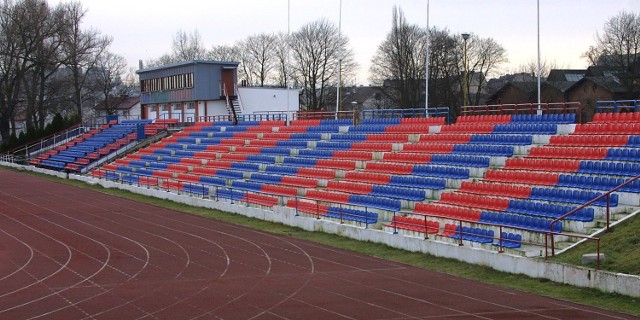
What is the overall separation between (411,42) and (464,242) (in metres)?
49.1

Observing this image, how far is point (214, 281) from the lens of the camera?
638 inches

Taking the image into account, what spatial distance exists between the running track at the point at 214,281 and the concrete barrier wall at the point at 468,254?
106cm

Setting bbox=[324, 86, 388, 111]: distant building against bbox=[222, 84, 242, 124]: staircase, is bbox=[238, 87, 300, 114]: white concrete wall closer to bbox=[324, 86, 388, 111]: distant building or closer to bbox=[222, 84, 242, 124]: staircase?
bbox=[222, 84, 242, 124]: staircase

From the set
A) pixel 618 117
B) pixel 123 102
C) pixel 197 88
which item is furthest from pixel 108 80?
pixel 618 117

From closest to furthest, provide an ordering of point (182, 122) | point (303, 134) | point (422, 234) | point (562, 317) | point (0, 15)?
point (562, 317)
point (422, 234)
point (303, 134)
point (182, 122)
point (0, 15)

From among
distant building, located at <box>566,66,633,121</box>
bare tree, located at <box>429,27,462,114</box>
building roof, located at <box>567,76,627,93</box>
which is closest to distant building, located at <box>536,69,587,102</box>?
distant building, located at <box>566,66,633,121</box>

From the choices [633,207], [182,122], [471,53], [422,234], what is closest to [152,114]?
[182,122]

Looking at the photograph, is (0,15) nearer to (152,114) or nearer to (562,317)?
(152,114)

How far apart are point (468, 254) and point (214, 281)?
21.0 ft

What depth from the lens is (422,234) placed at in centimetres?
2052

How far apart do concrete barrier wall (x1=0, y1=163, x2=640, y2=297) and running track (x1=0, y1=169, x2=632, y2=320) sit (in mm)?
1061

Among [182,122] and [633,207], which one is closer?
[633,207]

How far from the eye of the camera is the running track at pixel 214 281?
1325cm

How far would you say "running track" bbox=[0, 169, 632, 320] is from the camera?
13.2 metres
